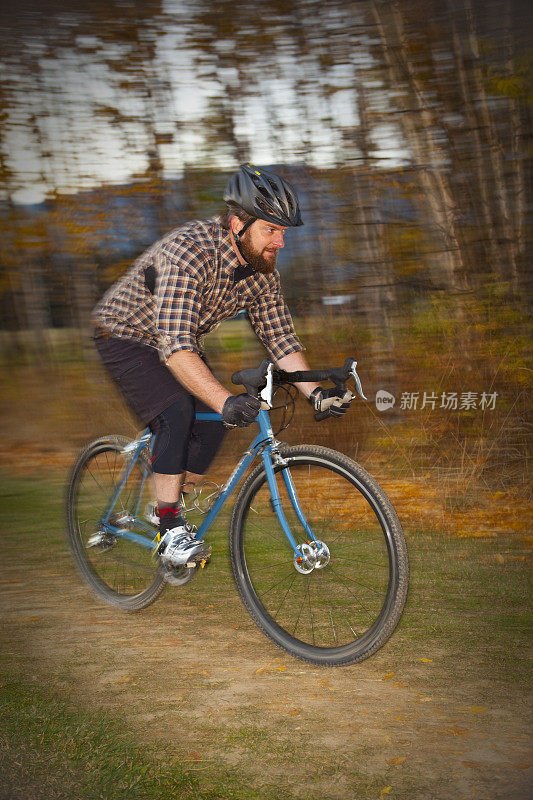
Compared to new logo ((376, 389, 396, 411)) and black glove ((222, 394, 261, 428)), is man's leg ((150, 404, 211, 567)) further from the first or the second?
new logo ((376, 389, 396, 411))

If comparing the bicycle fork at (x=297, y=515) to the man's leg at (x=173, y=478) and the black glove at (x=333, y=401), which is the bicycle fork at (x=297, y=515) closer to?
the black glove at (x=333, y=401)

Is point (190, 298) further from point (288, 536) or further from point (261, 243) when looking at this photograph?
point (288, 536)

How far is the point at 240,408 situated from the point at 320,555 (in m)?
0.78

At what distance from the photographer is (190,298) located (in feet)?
11.8

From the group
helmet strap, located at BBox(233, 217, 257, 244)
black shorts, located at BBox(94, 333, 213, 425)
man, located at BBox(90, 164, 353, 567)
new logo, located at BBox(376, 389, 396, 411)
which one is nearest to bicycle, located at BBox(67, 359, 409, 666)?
man, located at BBox(90, 164, 353, 567)

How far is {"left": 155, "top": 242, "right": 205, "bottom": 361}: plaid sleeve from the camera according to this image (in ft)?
11.8

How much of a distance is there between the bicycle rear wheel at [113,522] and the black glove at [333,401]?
1.19 m

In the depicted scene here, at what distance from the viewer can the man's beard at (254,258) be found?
374 cm

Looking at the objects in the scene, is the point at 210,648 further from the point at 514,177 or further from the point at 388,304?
the point at 514,177

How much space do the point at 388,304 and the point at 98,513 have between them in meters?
3.47

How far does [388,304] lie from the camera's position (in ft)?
22.9

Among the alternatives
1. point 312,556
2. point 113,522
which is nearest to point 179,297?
point 312,556

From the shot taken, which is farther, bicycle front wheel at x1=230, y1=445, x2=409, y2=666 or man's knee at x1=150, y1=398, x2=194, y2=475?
man's knee at x1=150, y1=398, x2=194, y2=475

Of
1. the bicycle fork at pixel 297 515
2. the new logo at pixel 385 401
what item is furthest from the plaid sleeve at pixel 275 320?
the new logo at pixel 385 401
